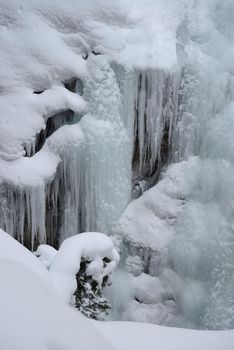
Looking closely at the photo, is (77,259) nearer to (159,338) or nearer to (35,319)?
(159,338)

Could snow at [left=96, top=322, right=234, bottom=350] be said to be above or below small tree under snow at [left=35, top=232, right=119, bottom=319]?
above

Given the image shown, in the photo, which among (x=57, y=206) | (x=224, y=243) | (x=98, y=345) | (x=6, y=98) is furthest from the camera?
(x=224, y=243)

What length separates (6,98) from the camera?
15.5 ft

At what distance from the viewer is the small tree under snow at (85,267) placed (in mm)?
3139

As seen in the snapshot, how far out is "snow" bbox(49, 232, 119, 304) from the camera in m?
3.08

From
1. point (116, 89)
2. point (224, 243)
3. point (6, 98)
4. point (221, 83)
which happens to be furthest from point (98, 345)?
point (221, 83)

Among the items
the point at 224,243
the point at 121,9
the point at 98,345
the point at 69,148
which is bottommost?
the point at 224,243

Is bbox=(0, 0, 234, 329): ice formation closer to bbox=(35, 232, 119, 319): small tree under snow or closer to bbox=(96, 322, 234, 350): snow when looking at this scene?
bbox=(35, 232, 119, 319): small tree under snow

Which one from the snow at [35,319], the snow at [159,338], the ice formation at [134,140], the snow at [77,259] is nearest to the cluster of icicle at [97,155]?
the ice formation at [134,140]

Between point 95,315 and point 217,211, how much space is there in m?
3.05

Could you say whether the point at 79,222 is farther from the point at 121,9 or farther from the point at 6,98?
the point at 121,9

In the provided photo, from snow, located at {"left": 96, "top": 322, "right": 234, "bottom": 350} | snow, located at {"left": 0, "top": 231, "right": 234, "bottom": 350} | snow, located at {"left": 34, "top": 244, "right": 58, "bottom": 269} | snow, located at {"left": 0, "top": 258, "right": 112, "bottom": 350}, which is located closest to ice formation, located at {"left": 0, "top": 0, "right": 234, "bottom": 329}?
snow, located at {"left": 34, "top": 244, "right": 58, "bottom": 269}

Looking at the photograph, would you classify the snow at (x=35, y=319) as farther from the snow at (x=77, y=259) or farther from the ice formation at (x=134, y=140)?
the ice formation at (x=134, y=140)

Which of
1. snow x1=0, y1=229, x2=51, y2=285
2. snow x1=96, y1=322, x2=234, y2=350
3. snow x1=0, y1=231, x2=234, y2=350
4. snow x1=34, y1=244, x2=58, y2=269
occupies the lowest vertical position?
snow x1=34, y1=244, x2=58, y2=269
